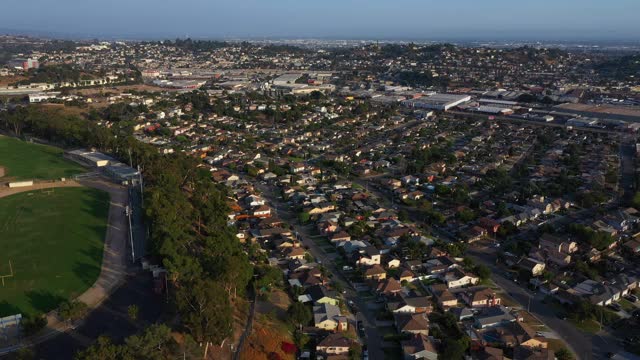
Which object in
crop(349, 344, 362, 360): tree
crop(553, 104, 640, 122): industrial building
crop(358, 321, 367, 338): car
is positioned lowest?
crop(358, 321, 367, 338): car

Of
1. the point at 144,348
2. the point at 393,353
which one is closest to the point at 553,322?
the point at 393,353

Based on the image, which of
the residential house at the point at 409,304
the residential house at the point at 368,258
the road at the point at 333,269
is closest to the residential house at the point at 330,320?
the road at the point at 333,269

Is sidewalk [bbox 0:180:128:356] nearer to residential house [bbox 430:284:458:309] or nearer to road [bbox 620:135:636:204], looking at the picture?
residential house [bbox 430:284:458:309]

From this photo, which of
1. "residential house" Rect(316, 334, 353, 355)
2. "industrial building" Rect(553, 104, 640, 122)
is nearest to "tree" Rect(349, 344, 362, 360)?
"residential house" Rect(316, 334, 353, 355)

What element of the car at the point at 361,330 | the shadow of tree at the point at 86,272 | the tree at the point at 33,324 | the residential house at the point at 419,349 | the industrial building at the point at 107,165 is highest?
the industrial building at the point at 107,165

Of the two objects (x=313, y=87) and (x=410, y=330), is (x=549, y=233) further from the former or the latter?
(x=313, y=87)

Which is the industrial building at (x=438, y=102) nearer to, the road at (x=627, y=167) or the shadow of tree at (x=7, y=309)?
the road at (x=627, y=167)
